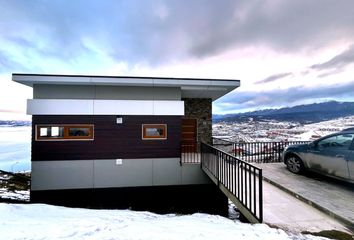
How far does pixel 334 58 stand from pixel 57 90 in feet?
78.9

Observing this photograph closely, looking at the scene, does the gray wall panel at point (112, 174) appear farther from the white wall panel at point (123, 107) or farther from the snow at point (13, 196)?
the white wall panel at point (123, 107)

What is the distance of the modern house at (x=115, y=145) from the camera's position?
7.42 meters

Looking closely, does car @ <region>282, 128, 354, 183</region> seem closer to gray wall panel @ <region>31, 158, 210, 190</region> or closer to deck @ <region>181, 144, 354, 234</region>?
deck @ <region>181, 144, 354, 234</region>

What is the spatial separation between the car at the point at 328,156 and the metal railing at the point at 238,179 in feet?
5.13

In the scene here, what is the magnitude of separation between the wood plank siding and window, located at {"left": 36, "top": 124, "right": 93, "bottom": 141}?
157 mm

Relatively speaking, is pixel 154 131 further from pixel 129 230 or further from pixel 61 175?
pixel 129 230

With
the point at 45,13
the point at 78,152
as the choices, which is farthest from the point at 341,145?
the point at 45,13

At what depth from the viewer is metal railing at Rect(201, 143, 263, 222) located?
11.6ft

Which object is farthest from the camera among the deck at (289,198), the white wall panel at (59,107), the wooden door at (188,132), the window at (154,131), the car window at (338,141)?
the wooden door at (188,132)

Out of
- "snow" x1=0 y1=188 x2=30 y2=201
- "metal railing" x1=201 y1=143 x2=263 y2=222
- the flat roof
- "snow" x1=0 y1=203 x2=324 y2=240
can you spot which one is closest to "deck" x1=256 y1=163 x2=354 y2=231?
"metal railing" x1=201 y1=143 x2=263 y2=222

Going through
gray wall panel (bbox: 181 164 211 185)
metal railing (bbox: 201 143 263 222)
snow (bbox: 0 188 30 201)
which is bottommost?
snow (bbox: 0 188 30 201)

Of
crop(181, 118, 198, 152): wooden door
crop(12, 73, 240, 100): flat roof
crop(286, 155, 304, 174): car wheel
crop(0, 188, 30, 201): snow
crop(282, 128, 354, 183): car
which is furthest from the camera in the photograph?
crop(181, 118, 198, 152): wooden door

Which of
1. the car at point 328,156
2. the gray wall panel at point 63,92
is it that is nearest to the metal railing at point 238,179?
the car at point 328,156

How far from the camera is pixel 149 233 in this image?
3107mm
